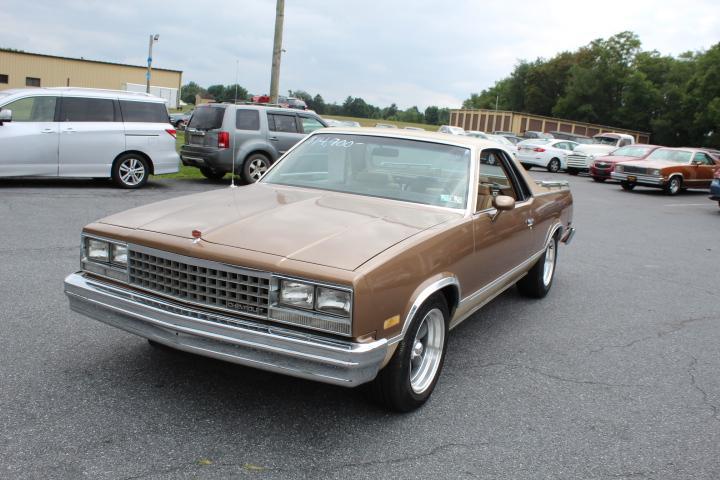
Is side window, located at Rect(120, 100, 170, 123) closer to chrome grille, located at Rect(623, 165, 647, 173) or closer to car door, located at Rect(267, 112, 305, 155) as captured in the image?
car door, located at Rect(267, 112, 305, 155)

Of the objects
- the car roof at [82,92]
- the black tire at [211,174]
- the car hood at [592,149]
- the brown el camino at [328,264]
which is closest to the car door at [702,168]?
the car hood at [592,149]

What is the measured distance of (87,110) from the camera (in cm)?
1166

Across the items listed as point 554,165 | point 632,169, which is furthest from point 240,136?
point 554,165

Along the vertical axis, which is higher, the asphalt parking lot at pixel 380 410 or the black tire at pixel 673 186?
the black tire at pixel 673 186

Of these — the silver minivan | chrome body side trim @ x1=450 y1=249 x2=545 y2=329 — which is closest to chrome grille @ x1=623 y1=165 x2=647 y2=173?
the silver minivan

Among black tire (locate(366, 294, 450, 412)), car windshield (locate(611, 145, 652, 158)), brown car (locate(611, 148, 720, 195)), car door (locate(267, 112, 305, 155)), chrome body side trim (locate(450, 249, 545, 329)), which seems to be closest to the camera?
black tire (locate(366, 294, 450, 412))

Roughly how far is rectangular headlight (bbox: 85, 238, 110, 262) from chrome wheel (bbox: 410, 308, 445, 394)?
181 centimetres

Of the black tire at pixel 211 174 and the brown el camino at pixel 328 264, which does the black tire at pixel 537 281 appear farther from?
the black tire at pixel 211 174

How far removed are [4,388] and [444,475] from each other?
2427mm

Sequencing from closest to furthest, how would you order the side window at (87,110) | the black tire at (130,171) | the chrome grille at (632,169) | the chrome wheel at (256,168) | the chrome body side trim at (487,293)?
the chrome body side trim at (487,293) < the side window at (87,110) < the black tire at (130,171) < the chrome wheel at (256,168) < the chrome grille at (632,169)

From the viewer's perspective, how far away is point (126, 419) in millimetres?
3330

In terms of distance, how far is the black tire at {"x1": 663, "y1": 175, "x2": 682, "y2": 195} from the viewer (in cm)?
2019

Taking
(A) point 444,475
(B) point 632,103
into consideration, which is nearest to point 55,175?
(A) point 444,475

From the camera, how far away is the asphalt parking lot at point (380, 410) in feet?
10.0
